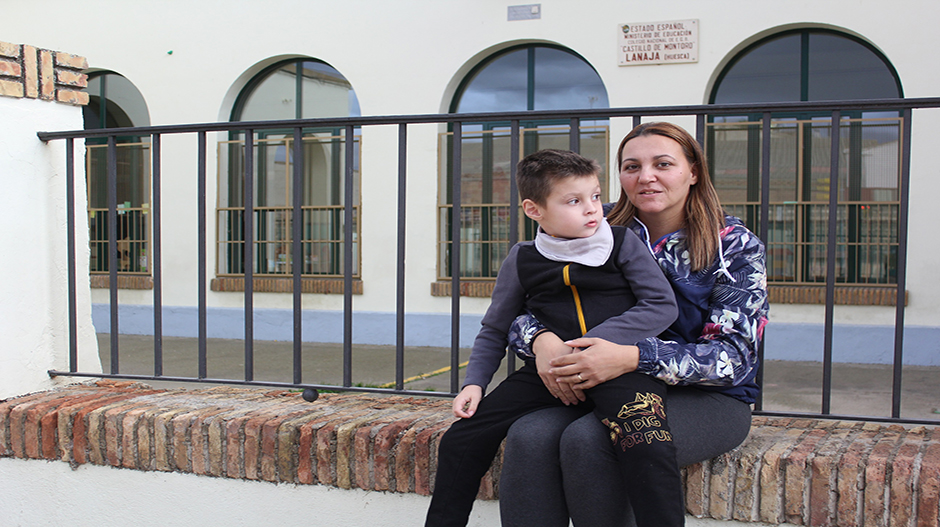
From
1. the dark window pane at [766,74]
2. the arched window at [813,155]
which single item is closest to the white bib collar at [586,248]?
the arched window at [813,155]

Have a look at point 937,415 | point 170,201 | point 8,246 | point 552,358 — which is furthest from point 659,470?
point 170,201

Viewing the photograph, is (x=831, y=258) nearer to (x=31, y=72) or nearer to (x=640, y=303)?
(x=640, y=303)

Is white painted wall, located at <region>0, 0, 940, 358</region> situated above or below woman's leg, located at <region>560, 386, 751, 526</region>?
above

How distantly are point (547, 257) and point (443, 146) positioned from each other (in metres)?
5.94

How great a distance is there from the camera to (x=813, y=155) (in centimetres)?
689

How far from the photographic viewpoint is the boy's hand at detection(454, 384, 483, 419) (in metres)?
1.87

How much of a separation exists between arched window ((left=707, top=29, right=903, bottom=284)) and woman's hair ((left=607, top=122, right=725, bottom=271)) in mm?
5321

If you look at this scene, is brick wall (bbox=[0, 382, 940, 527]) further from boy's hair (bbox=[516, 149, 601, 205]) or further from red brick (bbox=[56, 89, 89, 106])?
red brick (bbox=[56, 89, 89, 106])

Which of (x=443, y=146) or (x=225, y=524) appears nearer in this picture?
(x=225, y=524)

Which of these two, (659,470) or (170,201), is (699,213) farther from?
(170,201)

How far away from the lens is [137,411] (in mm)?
2422

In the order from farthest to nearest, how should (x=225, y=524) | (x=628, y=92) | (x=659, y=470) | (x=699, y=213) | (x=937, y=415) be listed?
(x=628, y=92) < (x=937, y=415) < (x=225, y=524) < (x=699, y=213) < (x=659, y=470)

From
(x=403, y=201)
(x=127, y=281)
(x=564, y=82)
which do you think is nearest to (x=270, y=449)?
(x=403, y=201)

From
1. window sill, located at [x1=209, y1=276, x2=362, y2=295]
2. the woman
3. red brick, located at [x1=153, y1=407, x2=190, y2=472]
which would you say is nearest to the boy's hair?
the woman
